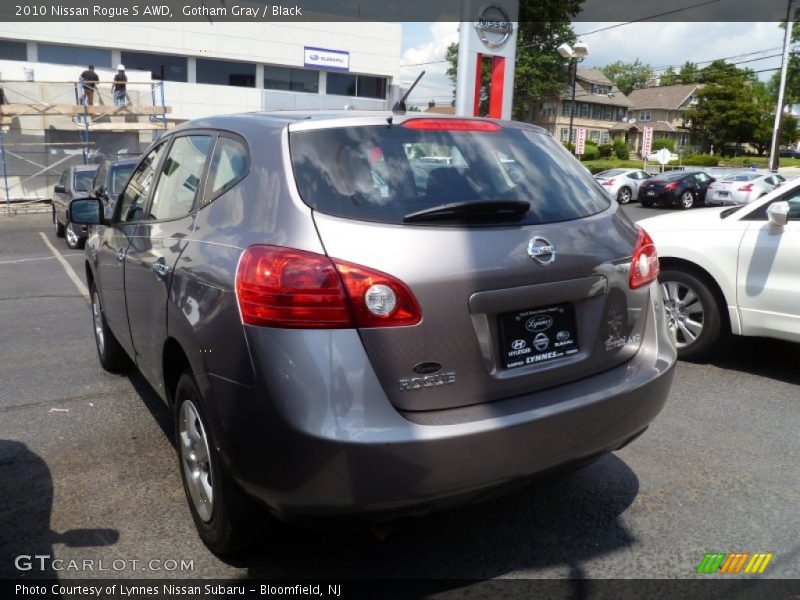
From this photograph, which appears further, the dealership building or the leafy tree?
the leafy tree

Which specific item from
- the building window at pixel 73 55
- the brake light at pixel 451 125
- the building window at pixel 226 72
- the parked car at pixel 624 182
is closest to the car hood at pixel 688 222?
the brake light at pixel 451 125

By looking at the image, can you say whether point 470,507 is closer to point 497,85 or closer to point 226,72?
point 497,85

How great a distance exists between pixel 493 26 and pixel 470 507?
11.5 m

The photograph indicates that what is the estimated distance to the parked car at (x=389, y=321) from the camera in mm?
2324

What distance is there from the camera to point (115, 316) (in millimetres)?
4324

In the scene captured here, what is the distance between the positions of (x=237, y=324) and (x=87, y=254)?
327 cm

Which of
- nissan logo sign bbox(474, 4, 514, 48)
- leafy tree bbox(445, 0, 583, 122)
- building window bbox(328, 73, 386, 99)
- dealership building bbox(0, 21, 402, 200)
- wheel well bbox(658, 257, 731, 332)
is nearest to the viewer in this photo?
wheel well bbox(658, 257, 731, 332)

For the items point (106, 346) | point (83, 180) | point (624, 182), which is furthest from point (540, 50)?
point (106, 346)

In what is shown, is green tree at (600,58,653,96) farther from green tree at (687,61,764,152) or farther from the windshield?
the windshield

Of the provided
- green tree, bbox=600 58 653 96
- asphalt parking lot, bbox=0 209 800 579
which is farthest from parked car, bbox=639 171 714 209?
green tree, bbox=600 58 653 96

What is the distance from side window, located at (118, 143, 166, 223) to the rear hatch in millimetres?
1548

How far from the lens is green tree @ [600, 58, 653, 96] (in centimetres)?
12394

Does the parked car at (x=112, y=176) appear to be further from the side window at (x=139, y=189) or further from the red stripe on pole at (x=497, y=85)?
the side window at (x=139, y=189)

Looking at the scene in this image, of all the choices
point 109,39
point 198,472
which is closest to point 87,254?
point 198,472
